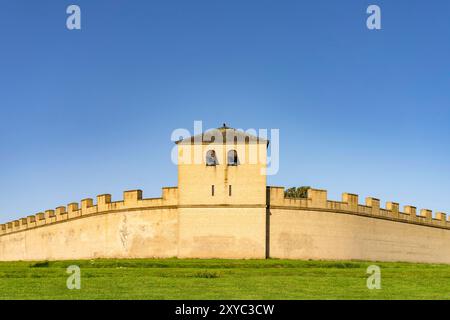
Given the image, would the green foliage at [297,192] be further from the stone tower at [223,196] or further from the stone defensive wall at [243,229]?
the stone tower at [223,196]

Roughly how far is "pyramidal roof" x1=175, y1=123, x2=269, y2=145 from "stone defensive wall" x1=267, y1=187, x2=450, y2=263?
3.22 meters

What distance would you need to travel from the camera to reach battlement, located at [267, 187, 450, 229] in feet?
111

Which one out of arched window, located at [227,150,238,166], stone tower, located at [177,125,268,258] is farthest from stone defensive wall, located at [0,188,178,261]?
arched window, located at [227,150,238,166]

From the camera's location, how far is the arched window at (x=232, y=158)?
33344 millimetres

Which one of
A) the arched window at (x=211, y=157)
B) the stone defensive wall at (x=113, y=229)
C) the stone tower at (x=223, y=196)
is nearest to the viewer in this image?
the stone tower at (x=223, y=196)

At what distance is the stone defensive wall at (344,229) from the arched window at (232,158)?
275cm

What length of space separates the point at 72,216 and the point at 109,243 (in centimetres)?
448

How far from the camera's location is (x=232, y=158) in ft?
110

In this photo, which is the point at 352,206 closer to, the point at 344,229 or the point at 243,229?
the point at 344,229

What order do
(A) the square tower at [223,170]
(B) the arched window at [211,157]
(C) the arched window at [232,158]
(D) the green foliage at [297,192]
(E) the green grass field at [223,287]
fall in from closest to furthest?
(E) the green grass field at [223,287] → (A) the square tower at [223,170] → (C) the arched window at [232,158] → (B) the arched window at [211,157] → (D) the green foliage at [297,192]

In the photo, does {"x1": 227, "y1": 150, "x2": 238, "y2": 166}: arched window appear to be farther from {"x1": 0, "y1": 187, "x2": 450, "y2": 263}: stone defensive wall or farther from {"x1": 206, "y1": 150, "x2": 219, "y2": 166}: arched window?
{"x1": 0, "y1": 187, "x2": 450, "y2": 263}: stone defensive wall

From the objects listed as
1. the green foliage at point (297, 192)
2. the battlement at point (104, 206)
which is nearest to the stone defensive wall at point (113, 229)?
the battlement at point (104, 206)

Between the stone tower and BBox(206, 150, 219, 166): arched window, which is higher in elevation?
BBox(206, 150, 219, 166): arched window
